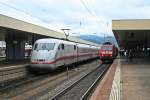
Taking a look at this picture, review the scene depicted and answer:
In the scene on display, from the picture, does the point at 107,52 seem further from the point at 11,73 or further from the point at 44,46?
the point at 11,73

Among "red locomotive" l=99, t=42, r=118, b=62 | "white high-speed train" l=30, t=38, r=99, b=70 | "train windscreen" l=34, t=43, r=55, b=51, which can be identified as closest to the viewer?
"white high-speed train" l=30, t=38, r=99, b=70

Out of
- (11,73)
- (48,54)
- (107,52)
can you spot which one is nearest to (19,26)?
(48,54)

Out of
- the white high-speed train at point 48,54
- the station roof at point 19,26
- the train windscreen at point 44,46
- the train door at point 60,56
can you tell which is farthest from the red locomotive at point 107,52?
the train windscreen at point 44,46

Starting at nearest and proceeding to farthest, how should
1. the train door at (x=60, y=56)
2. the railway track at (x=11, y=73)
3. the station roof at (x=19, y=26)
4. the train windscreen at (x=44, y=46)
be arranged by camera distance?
the railway track at (x=11, y=73)
the train windscreen at (x=44, y=46)
the train door at (x=60, y=56)
the station roof at (x=19, y=26)

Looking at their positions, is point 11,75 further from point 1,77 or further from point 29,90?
point 29,90

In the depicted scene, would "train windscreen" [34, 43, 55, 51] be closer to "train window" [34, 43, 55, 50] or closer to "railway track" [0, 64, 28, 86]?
"train window" [34, 43, 55, 50]

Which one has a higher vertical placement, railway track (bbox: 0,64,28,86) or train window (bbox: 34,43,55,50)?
train window (bbox: 34,43,55,50)

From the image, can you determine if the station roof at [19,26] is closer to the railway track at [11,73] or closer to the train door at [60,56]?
the train door at [60,56]

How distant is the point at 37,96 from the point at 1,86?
13.8 feet

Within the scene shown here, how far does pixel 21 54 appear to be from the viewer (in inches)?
2199

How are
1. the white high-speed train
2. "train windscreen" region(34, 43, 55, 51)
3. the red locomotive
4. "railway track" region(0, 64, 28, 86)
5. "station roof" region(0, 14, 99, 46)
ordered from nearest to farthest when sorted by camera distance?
"railway track" region(0, 64, 28, 86) < the white high-speed train < "train windscreen" region(34, 43, 55, 51) < "station roof" region(0, 14, 99, 46) < the red locomotive

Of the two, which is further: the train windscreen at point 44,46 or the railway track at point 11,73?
the train windscreen at point 44,46

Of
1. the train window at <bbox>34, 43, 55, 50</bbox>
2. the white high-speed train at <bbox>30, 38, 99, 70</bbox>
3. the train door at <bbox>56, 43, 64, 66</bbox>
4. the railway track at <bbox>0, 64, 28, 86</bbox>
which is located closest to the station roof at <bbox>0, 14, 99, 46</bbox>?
the train window at <bbox>34, 43, 55, 50</bbox>

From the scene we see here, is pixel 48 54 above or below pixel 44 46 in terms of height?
below
